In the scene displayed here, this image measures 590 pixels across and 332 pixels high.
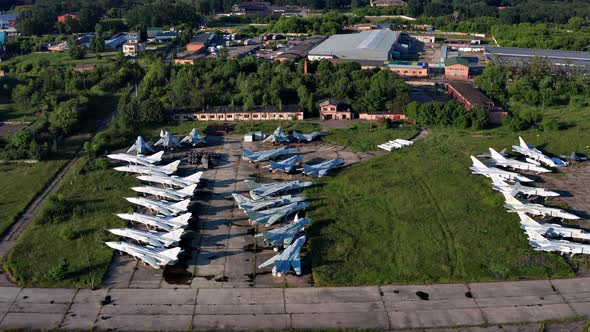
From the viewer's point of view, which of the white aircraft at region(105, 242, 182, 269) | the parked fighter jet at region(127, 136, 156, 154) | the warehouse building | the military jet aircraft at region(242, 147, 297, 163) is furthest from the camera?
the warehouse building

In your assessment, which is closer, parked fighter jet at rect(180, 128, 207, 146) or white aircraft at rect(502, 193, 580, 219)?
white aircraft at rect(502, 193, 580, 219)

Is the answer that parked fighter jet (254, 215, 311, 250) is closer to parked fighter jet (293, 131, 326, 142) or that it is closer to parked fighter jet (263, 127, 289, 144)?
parked fighter jet (263, 127, 289, 144)

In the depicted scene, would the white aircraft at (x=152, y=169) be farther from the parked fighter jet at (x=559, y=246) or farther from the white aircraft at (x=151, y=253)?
the parked fighter jet at (x=559, y=246)

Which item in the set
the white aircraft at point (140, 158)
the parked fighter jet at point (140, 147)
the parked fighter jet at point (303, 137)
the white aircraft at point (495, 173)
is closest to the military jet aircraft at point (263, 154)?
the parked fighter jet at point (303, 137)

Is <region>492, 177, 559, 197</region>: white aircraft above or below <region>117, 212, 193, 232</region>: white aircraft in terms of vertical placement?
above

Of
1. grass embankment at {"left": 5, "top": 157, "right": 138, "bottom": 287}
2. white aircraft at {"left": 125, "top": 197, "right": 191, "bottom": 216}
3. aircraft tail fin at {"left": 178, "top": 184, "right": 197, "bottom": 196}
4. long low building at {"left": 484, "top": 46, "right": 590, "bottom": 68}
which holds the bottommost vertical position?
grass embankment at {"left": 5, "top": 157, "right": 138, "bottom": 287}

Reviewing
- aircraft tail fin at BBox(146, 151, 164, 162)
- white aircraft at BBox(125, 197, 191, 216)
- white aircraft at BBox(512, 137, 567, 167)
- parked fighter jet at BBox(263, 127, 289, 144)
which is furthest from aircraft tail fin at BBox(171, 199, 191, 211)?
white aircraft at BBox(512, 137, 567, 167)

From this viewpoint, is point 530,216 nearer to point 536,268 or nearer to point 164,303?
point 536,268
